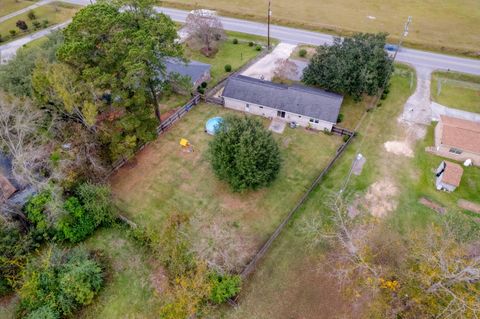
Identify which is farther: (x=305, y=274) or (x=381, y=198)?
(x=381, y=198)

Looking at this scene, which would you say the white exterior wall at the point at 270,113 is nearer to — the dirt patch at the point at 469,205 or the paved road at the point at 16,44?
the dirt patch at the point at 469,205

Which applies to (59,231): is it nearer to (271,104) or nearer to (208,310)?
(208,310)

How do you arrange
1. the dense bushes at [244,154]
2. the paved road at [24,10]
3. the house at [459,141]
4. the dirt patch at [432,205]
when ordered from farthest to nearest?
the paved road at [24,10], the house at [459,141], the dirt patch at [432,205], the dense bushes at [244,154]

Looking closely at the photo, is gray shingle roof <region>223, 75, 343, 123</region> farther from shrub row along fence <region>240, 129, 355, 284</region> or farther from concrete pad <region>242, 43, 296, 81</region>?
concrete pad <region>242, 43, 296, 81</region>

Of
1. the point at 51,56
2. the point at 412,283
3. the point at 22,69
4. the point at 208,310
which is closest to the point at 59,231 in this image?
the point at 208,310

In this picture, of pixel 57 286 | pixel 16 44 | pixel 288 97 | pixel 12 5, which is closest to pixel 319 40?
pixel 288 97

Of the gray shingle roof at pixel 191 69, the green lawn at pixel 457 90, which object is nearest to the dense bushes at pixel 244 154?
the gray shingle roof at pixel 191 69

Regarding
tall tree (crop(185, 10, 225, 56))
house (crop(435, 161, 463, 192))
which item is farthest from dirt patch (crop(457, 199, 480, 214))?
tall tree (crop(185, 10, 225, 56))

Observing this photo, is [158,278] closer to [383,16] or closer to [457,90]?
[457,90]
